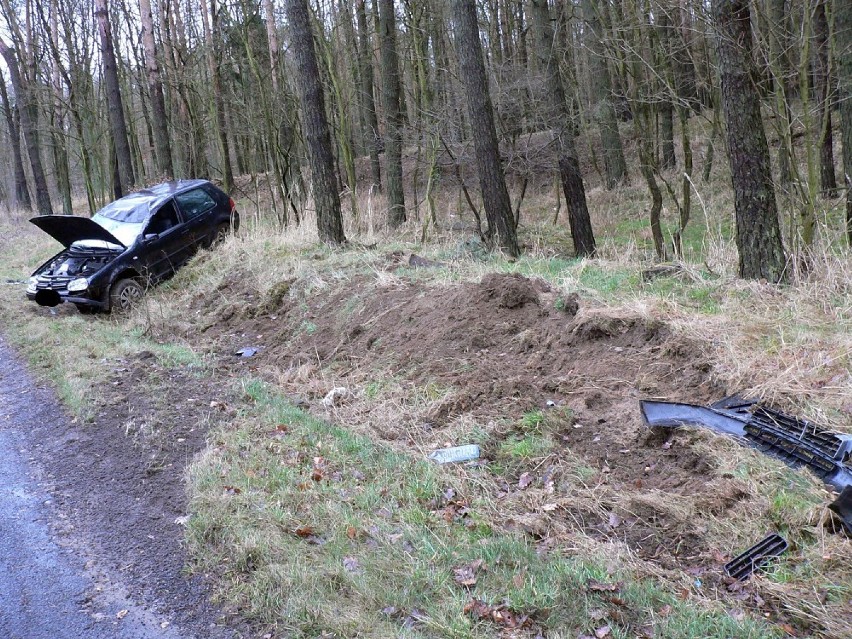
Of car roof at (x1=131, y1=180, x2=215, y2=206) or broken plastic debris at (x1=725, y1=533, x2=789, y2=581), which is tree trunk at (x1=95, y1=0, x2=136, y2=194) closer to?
car roof at (x1=131, y1=180, x2=215, y2=206)

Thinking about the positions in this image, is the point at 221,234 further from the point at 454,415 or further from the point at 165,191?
the point at 454,415

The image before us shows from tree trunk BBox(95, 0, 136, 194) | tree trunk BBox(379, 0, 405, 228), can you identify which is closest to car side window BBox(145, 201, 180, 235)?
tree trunk BBox(379, 0, 405, 228)

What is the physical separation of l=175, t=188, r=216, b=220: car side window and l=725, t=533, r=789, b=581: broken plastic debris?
38.4 ft

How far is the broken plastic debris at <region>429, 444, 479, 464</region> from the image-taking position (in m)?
5.37

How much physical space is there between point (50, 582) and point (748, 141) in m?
7.25

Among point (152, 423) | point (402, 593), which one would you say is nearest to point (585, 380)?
point (402, 593)

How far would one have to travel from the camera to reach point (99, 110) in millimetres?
27891

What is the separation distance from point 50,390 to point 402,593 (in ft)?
19.1

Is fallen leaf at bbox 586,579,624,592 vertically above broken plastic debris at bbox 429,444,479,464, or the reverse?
broken plastic debris at bbox 429,444,479,464

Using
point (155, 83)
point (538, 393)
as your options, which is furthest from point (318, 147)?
point (155, 83)

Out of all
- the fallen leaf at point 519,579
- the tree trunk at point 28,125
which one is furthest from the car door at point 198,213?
the tree trunk at point 28,125

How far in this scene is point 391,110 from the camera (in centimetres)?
1698

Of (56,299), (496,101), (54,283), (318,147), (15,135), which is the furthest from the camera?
(15,135)

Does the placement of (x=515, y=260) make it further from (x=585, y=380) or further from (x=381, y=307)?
(x=585, y=380)
